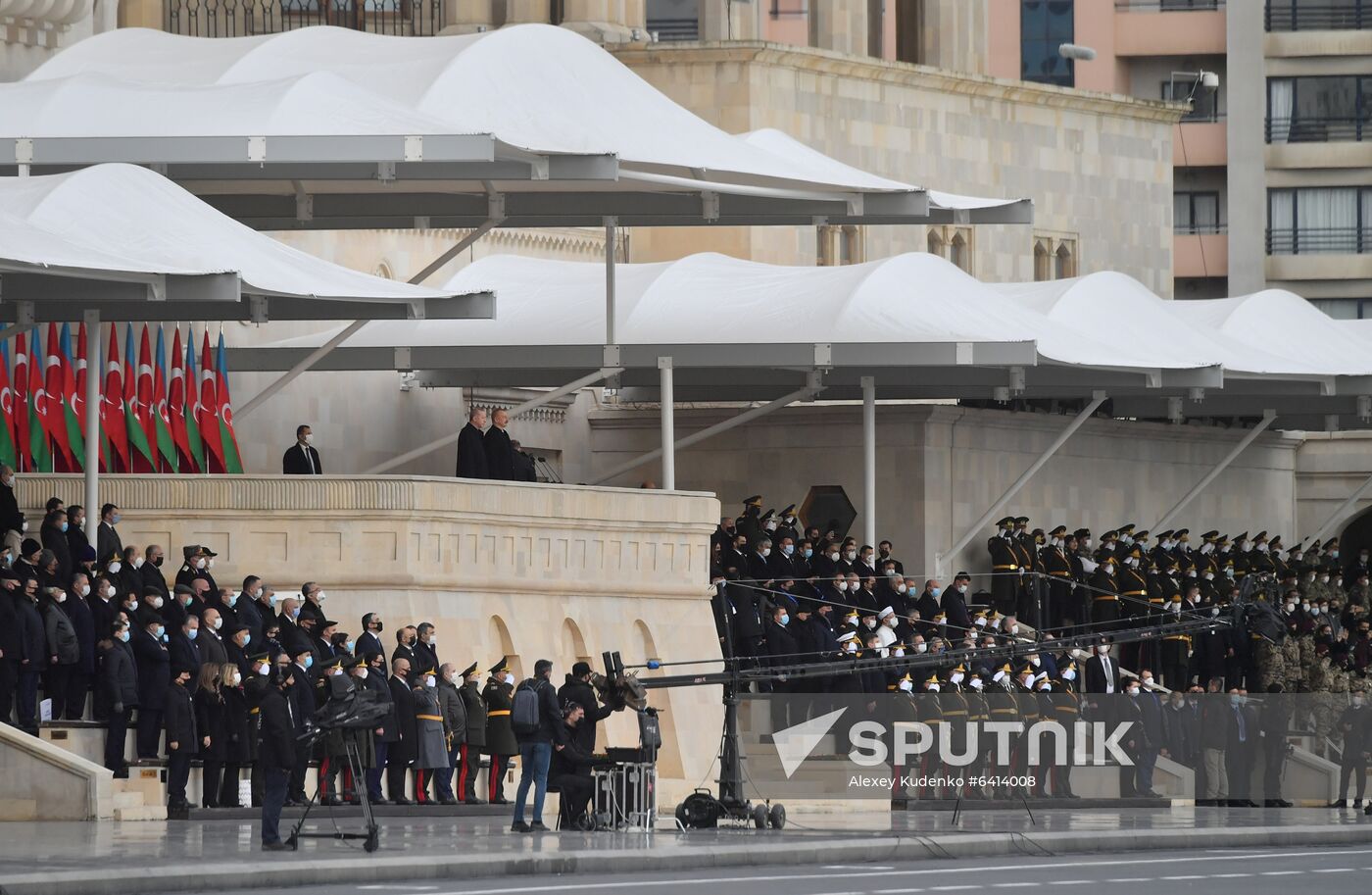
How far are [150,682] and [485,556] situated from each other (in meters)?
7.37

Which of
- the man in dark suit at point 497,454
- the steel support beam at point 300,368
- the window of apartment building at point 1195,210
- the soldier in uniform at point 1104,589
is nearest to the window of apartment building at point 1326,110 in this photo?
the window of apartment building at point 1195,210

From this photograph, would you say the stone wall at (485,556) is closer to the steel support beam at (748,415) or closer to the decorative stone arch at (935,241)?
the steel support beam at (748,415)

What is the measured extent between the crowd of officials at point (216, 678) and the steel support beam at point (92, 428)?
1.03 feet

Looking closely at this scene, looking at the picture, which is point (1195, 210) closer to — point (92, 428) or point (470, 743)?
point (470, 743)

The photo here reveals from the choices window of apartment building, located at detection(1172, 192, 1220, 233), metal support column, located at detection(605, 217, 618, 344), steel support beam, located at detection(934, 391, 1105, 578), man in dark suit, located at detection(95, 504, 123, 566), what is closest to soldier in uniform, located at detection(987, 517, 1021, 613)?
steel support beam, located at detection(934, 391, 1105, 578)

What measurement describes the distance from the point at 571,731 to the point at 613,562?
10.0 metres

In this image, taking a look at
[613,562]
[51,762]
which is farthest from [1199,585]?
[51,762]

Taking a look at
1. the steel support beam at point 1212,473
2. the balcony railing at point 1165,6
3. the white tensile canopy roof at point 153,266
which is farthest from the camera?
the balcony railing at point 1165,6

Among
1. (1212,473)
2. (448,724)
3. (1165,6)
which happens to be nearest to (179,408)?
(448,724)

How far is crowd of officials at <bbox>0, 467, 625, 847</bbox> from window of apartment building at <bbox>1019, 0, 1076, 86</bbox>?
50452 millimetres

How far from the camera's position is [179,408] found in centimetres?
4297

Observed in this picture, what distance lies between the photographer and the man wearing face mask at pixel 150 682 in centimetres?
3334

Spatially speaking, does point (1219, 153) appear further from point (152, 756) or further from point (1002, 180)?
point (152, 756)

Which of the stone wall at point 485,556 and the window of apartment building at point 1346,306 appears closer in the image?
the stone wall at point 485,556
